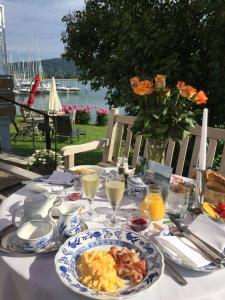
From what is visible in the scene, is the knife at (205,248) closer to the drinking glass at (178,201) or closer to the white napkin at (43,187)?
the drinking glass at (178,201)

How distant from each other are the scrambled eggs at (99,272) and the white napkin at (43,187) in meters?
0.69

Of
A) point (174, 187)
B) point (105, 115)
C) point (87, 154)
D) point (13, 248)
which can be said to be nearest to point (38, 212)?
point (13, 248)

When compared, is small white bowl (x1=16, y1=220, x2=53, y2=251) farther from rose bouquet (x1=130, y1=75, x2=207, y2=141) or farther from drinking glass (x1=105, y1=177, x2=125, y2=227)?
rose bouquet (x1=130, y1=75, x2=207, y2=141)

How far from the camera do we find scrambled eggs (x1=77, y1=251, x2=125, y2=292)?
3.24 ft

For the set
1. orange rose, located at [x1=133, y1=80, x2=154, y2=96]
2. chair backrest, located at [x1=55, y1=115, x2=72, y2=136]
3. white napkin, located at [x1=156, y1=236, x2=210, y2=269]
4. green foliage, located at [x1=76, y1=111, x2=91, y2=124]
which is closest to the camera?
white napkin, located at [x1=156, y1=236, x2=210, y2=269]

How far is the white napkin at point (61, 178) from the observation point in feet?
6.08

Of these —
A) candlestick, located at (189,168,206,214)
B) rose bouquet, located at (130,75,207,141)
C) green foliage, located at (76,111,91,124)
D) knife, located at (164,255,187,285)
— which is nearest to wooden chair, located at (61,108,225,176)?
rose bouquet, located at (130,75,207,141)

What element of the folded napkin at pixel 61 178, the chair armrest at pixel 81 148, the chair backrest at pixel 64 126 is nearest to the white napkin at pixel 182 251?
the folded napkin at pixel 61 178

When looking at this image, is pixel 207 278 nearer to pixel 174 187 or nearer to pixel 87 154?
pixel 174 187

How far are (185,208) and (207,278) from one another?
0.52 m

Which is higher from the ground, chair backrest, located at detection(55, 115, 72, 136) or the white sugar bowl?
the white sugar bowl

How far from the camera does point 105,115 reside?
1348 centimetres

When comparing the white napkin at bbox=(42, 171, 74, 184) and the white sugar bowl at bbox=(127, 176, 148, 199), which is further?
the white napkin at bbox=(42, 171, 74, 184)

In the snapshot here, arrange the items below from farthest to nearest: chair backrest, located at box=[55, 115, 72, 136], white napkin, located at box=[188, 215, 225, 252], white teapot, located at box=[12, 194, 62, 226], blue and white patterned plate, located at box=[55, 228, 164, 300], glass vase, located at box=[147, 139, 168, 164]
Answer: chair backrest, located at box=[55, 115, 72, 136]
glass vase, located at box=[147, 139, 168, 164]
white teapot, located at box=[12, 194, 62, 226]
white napkin, located at box=[188, 215, 225, 252]
blue and white patterned plate, located at box=[55, 228, 164, 300]
